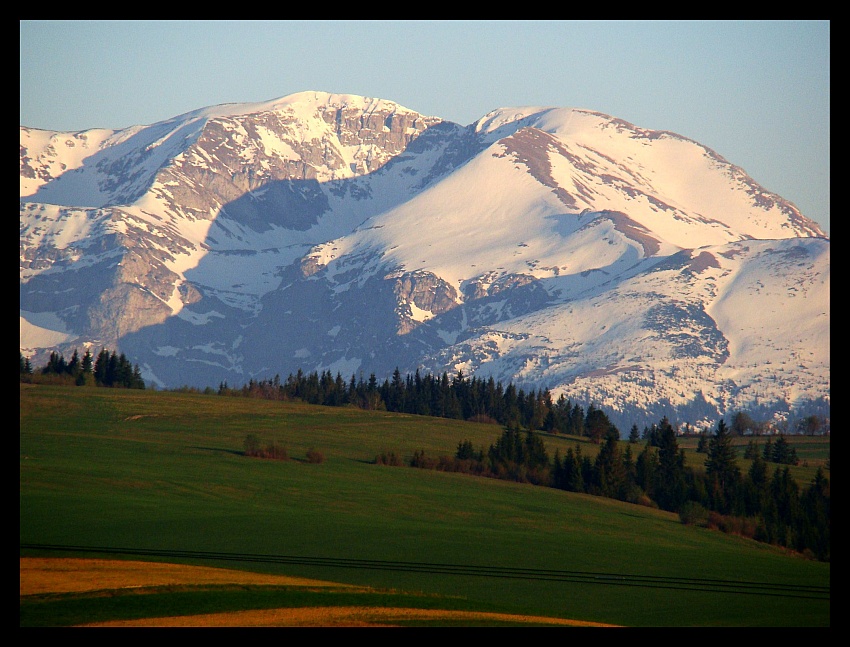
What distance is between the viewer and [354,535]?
84.4m

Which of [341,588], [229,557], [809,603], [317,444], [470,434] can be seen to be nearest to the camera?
[341,588]

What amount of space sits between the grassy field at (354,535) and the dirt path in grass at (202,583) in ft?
3.52

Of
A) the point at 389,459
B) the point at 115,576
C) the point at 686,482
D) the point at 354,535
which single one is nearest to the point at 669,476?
the point at 686,482

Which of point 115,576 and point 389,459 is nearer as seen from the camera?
point 115,576

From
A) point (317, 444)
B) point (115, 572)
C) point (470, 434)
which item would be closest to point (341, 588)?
point (115, 572)

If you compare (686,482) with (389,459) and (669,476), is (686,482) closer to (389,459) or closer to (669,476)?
(669,476)

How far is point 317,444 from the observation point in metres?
155

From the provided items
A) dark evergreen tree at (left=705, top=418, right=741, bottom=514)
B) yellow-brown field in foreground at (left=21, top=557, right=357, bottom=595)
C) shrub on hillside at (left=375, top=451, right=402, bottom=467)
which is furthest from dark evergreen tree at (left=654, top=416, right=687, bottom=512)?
yellow-brown field in foreground at (left=21, top=557, right=357, bottom=595)

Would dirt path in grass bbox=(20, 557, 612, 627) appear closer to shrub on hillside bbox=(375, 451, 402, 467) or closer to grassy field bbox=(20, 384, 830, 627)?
grassy field bbox=(20, 384, 830, 627)

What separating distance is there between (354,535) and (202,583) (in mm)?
28779

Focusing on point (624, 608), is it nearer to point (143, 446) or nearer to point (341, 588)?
point (341, 588)

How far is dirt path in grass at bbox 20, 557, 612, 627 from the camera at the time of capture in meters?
47.8
